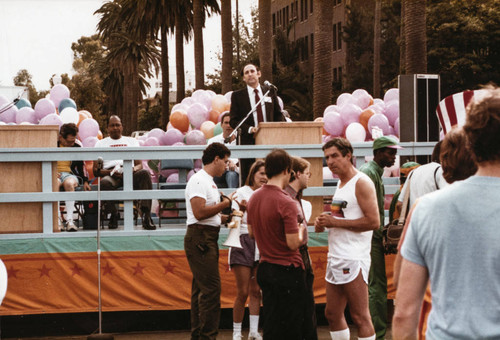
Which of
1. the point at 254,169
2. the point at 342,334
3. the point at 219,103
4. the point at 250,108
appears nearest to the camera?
the point at 342,334

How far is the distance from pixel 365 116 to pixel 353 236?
28.0 ft

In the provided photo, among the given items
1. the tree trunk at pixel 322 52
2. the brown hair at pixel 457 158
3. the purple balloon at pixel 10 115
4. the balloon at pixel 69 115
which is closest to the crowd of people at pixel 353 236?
the brown hair at pixel 457 158

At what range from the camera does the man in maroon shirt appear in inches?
224

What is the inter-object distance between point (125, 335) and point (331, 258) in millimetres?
3420

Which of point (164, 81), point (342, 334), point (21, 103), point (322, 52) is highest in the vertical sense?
point (164, 81)

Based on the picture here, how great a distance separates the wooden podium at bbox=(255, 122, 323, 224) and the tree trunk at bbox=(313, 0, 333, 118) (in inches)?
513

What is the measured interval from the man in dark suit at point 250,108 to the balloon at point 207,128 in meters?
6.33

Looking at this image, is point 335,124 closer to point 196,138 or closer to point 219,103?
point 196,138

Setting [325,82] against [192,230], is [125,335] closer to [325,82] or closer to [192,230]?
[192,230]

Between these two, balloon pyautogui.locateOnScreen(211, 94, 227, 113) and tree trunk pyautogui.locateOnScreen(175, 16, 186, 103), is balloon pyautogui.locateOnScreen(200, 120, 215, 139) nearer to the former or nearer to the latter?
balloon pyautogui.locateOnScreen(211, 94, 227, 113)

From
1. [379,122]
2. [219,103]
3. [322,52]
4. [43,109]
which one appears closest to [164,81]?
[322,52]

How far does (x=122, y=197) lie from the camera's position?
8.63 metres

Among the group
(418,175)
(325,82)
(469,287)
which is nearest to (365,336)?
(418,175)

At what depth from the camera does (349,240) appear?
6504 mm
